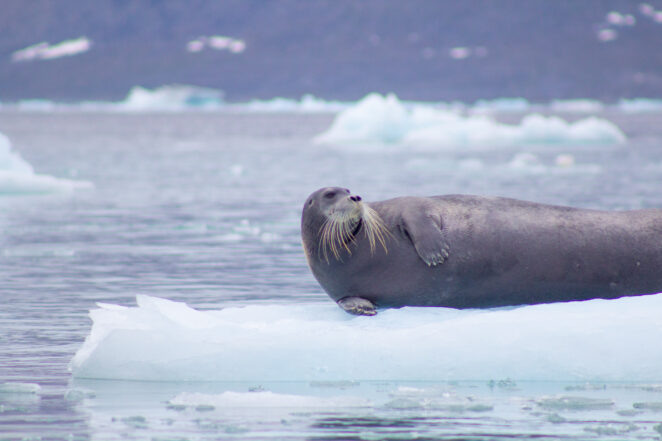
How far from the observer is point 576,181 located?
25750 millimetres

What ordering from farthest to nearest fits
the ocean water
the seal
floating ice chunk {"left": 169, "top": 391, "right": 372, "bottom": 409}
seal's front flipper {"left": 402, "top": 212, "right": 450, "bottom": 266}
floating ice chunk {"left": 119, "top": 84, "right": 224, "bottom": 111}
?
floating ice chunk {"left": 119, "top": 84, "right": 224, "bottom": 111} < the seal < seal's front flipper {"left": 402, "top": 212, "right": 450, "bottom": 266} < floating ice chunk {"left": 169, "top": 391, "right": 372, "bottom": 409} < the ocean water

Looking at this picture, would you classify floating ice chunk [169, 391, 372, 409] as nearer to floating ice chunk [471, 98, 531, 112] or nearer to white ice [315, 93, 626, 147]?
white ice [315, 93, 626, 147]

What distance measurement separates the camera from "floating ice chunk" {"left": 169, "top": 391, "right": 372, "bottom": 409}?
604 cm

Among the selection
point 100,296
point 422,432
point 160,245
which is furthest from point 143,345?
point 160,245

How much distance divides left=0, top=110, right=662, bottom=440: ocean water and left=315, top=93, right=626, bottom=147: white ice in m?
11.2

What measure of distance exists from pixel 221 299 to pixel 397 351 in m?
3.55

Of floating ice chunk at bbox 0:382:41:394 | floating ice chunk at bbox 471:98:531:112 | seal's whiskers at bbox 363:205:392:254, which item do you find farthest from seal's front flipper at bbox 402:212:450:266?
floating ice chunk at bbox 471:98:531:112

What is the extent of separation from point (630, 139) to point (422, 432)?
50.0 metres

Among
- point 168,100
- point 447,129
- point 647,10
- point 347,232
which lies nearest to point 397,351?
point 347,232

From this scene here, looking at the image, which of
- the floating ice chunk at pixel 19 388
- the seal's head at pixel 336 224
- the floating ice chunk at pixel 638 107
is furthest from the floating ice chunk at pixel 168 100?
the floating ice chunk at pixel 19 388

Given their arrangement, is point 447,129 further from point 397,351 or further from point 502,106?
point 502,106

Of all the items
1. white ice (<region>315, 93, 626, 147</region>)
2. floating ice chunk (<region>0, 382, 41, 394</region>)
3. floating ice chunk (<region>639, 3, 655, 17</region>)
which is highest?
floating ice chunk (<region>639, 3, 655, 17</region>)

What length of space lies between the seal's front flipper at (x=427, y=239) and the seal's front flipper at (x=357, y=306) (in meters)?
0.46

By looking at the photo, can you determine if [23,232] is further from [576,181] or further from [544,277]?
[576,181]
